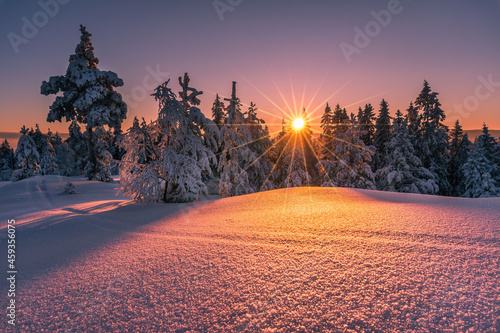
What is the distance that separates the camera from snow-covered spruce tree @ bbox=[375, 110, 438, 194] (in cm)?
1842

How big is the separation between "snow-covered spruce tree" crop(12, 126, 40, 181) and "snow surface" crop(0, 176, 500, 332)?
2894 cm

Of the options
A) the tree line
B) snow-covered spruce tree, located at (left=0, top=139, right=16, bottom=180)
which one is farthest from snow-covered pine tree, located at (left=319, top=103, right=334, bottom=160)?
snow-covered spruce tree, located at (left=0, top=139, right=16, bottom=180)

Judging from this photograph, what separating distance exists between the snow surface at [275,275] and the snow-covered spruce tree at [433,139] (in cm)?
2244

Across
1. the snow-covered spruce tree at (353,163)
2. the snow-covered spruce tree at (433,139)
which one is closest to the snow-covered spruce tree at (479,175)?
the snow-covered spruce tree at (433,139)

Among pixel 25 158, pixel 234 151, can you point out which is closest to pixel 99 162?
pixel 234 151

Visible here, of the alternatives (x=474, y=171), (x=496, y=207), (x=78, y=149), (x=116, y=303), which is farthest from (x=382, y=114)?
(x=78, y=149)

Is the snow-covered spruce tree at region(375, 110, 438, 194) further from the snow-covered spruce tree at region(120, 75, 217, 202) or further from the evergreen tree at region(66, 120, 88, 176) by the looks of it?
the evergreen tree at region(66, 120, 88, 176)

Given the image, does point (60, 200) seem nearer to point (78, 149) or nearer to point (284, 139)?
point (284, 139)

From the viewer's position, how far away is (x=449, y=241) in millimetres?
2859

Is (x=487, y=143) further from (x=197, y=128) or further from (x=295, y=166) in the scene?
(x=197, y=128)

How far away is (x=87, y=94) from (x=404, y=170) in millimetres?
27981

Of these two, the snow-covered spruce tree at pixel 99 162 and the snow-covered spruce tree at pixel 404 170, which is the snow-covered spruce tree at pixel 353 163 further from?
the snow-covered spruce tree at pixel 99 162

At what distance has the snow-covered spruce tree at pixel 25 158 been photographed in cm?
2372

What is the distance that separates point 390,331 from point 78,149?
177 ft
